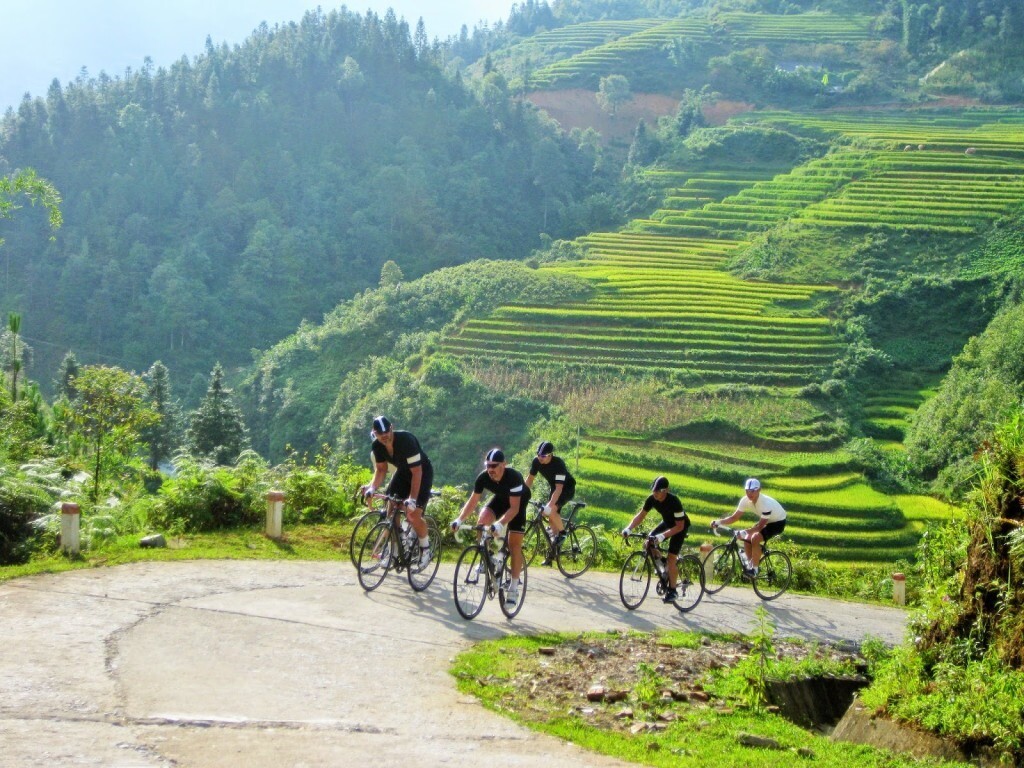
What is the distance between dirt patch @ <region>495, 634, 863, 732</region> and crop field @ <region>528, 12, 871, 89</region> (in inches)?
5180

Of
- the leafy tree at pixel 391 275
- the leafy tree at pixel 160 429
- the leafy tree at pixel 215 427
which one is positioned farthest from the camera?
the leafy tree at pixel 391 275

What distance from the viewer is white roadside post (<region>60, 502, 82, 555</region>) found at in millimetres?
11625

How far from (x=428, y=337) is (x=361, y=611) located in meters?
53.9

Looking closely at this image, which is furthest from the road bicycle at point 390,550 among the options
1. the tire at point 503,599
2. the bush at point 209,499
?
the bush at point 209,499

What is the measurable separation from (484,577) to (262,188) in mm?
110096

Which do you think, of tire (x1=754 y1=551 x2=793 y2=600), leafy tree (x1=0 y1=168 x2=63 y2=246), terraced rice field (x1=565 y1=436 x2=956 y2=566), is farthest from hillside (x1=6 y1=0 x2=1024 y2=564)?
leafy tree (x1=0 y1=168 x2=63 y2=246)

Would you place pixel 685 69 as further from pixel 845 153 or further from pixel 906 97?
pixel 845 153

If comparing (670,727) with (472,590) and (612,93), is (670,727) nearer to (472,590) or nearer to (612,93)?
(472,590)

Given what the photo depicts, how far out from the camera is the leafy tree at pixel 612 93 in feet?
427

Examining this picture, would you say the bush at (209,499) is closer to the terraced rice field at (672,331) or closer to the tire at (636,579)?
the tire at (636,579)

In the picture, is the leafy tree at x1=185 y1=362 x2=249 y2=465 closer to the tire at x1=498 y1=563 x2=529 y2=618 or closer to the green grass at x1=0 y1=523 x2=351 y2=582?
the green grass at x1=0 y1=523 x2=351 y2=582

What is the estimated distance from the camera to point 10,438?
17656mm

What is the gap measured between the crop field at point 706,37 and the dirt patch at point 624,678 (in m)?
132

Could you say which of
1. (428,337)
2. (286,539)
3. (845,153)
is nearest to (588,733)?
(286,539)
